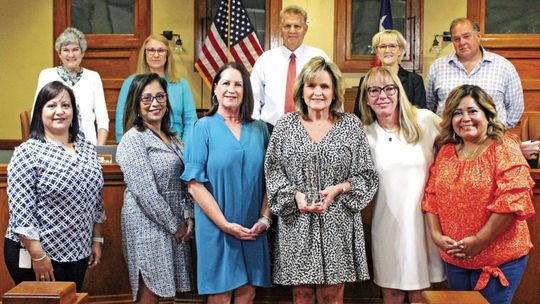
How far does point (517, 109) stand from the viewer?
4543mm

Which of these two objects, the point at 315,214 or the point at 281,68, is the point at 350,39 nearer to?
the point at 281,68

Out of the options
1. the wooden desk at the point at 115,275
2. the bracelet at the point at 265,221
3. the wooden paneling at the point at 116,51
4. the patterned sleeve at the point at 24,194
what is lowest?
the wooden desk at the point at 115,275

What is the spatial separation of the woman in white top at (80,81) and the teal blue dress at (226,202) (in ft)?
6.66

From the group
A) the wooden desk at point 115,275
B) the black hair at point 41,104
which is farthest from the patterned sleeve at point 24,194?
the wooden desk at point 115,275

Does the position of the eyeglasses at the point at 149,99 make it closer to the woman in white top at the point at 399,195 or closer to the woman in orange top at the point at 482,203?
the woman in white top at the point at 399,195

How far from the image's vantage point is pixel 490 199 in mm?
2947

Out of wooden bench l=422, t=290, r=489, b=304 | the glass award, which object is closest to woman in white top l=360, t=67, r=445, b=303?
the glass award

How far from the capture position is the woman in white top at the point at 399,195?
328 cm

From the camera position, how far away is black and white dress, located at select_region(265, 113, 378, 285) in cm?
310

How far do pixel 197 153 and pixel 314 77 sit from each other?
Answer: 25.7 inches

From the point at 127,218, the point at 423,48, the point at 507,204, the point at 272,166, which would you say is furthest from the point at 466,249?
the point at 423,48

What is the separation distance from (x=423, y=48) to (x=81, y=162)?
5.12 meters

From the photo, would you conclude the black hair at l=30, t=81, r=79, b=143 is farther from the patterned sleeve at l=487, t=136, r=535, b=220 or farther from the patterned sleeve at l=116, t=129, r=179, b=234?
the patterned sleeve at l=487, t=136, r=535, b=220

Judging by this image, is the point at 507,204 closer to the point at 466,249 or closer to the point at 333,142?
the point at 466,249
